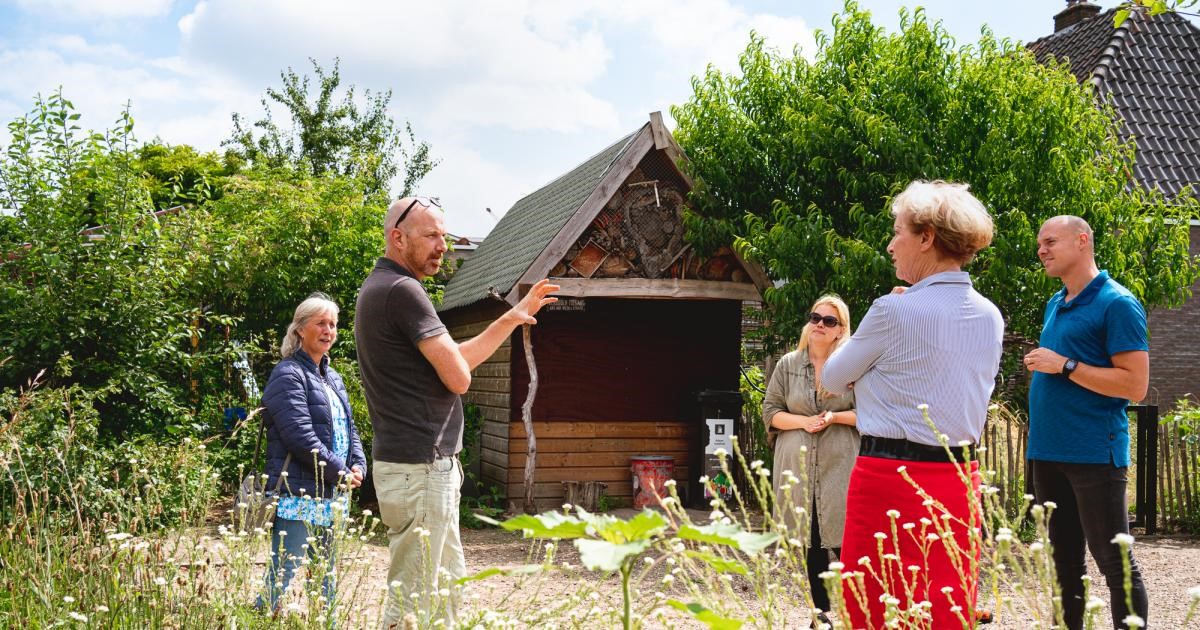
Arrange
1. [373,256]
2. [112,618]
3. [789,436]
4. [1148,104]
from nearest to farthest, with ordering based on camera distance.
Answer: [112,618], [789,436], [373,256], [1148,104]

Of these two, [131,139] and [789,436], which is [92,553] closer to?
[789,436]

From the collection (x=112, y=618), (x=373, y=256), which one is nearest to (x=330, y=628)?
(x=112, y=618)

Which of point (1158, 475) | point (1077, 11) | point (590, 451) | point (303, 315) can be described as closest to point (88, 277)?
point (303, 315)

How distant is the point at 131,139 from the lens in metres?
8.13

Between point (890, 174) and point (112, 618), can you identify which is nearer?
point (112, 618)

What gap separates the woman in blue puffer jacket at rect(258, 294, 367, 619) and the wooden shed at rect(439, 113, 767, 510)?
496 cm

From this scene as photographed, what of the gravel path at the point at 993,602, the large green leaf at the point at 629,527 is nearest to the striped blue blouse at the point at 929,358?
the large green leaf at the point at 629,527

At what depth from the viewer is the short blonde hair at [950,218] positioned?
2.80m

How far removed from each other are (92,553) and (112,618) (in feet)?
1.54

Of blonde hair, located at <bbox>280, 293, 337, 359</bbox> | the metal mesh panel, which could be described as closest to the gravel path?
blonde hair, located at <bbox>280, 293, 337, 359</bbox>

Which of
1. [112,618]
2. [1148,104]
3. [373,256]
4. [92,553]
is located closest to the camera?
[112,618]

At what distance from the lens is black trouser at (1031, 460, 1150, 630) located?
3777mm

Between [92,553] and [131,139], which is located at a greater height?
[131,139]

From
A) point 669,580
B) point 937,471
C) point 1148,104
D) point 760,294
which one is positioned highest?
point 1148,104
